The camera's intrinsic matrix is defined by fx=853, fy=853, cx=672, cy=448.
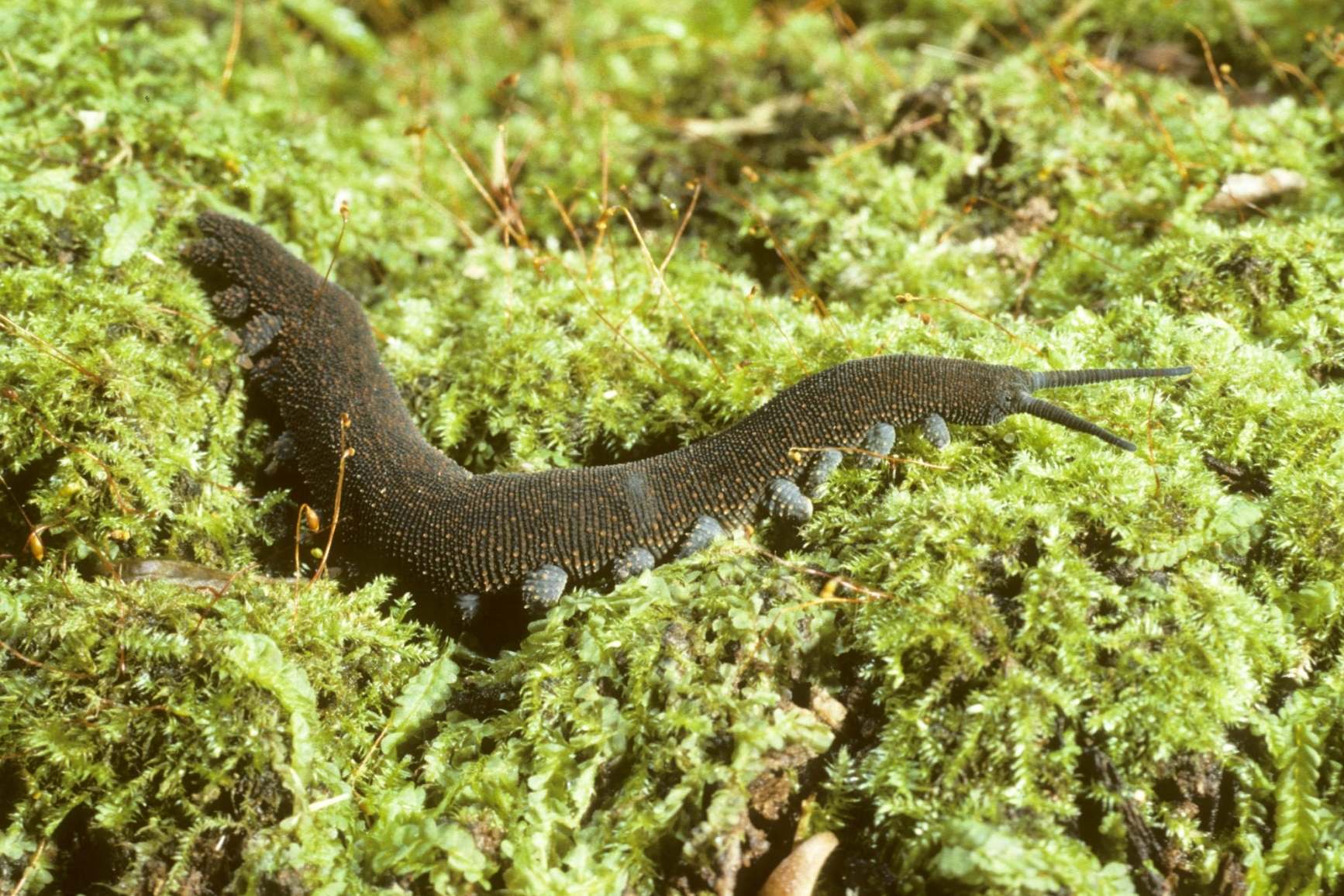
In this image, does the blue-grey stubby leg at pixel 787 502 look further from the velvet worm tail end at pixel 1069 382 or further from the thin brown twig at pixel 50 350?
the thin brown twig at pixel 50 350

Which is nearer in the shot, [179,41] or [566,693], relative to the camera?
[566,693]

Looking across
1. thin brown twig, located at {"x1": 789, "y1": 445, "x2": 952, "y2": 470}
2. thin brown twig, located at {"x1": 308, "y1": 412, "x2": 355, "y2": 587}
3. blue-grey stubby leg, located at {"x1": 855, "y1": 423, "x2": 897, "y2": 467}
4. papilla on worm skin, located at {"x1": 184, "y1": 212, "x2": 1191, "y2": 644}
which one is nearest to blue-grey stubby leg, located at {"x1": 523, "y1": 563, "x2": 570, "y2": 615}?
papilla on worm skin, located at {"x1": 184, "y1": 212, "x2": 1191, "y2": 644}

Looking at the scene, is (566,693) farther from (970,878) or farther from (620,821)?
(970,878)

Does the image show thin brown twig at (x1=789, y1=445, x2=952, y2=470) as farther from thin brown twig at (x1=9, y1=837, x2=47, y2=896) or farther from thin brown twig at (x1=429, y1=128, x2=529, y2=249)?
thin brown twig at (x1=9, y1=837, x2=47, y2=896)

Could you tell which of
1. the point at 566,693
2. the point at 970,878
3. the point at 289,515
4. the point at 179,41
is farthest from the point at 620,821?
the point at 179,41

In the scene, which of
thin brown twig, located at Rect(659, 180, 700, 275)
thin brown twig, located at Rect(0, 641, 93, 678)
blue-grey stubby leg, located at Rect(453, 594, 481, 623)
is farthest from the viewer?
thin brown twig, located at Rect(659, 180, 700, 275)
